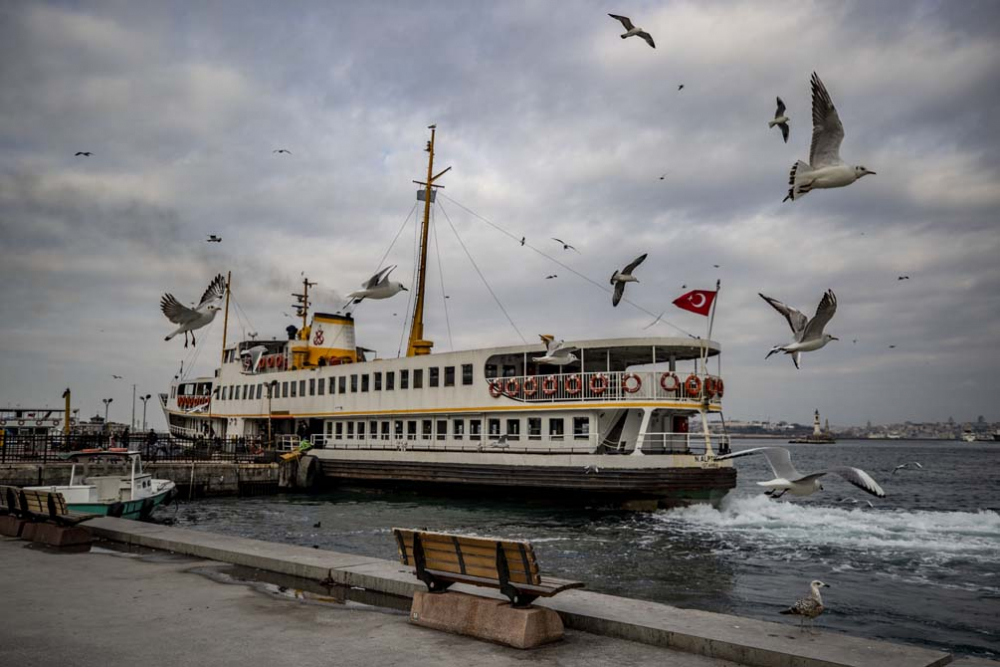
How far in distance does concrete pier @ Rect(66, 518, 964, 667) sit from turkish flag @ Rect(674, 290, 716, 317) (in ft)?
56.3

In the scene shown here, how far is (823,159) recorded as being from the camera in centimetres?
1079

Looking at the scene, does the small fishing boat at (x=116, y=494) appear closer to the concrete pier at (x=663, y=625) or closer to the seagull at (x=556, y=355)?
the concrete pier at (x=663, y=625)

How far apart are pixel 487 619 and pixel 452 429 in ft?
84.4

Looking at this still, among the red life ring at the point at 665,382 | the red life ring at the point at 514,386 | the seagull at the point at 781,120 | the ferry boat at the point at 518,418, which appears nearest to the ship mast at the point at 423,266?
the ferry boat at the point at 518,418

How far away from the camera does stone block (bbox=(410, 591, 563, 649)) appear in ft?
24.6

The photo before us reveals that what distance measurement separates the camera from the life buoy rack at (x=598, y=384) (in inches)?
1088

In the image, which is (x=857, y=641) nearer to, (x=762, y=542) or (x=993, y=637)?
(x=993, y=637)

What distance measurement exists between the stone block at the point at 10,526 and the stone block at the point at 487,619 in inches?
404

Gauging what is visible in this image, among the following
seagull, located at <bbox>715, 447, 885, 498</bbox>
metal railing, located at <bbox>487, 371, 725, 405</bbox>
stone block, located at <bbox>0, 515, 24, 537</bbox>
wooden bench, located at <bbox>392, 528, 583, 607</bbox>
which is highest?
metal railing, located at <bbox>487, 371, 725, 405</bbox>

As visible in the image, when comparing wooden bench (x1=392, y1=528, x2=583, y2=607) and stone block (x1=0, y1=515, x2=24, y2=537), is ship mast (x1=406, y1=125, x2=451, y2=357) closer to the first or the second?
stone block (x1=0, y1=515, x2=24, y2=537)

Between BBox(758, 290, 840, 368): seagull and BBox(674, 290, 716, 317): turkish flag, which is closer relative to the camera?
BBox(758, 290, 840, 368): seagull

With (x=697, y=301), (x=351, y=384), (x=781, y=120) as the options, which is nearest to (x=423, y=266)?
(x=351, y=384)

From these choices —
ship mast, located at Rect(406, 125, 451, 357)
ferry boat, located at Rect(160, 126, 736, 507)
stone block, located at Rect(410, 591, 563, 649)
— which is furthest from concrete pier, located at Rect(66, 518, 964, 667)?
ship mast, located at Rect(406, 125, 451, 357)

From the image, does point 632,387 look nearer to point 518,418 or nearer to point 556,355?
point 556,355
